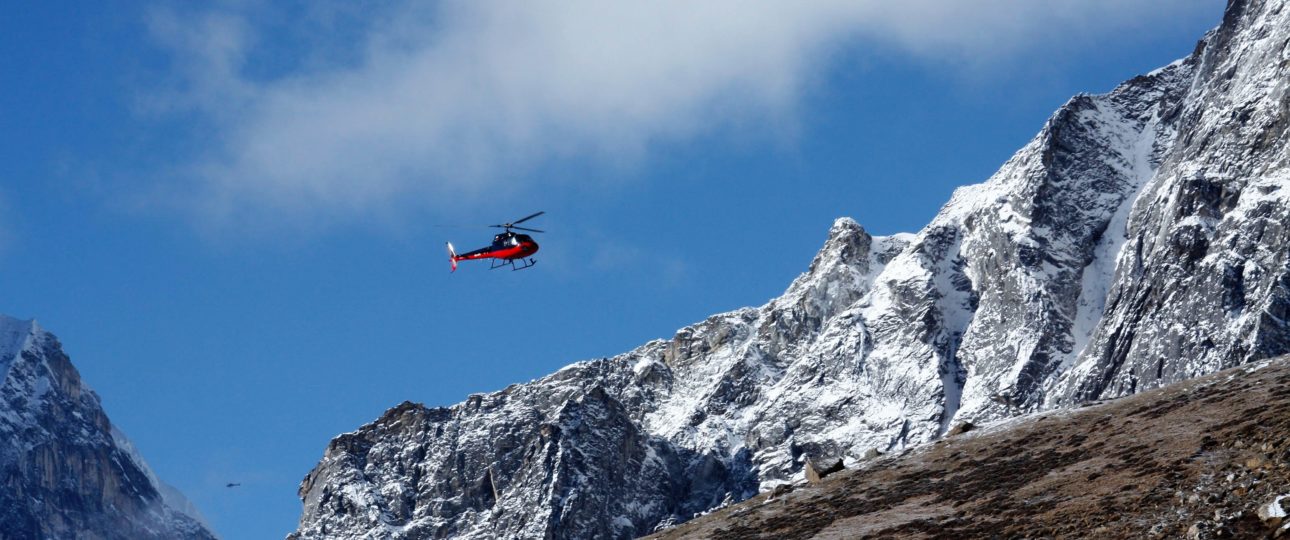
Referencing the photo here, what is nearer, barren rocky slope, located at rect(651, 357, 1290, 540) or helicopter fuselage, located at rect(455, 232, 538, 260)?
barren rocky slope, located at rect(651, 357, 1290, 540)

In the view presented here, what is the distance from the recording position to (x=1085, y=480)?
4784cm

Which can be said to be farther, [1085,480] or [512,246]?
[512,246]

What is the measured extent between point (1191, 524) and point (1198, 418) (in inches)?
451

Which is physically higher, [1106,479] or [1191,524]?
[1106,479]

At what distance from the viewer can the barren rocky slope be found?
41875 millimetres

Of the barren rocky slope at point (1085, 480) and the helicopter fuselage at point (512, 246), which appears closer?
the barren rocky slope at point (1085, 480)

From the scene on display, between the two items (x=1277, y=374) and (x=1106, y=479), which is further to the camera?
(x=1277, y=374)

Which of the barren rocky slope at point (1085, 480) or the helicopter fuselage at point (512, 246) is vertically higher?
the helicopter fuselage at point (512, 246)

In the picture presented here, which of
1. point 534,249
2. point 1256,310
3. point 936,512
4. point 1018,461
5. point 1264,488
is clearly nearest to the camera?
point 1264,488

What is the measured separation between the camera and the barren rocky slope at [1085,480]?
4188 cm

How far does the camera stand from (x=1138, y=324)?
186 metres

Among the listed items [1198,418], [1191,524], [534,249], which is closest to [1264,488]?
[1191,524]

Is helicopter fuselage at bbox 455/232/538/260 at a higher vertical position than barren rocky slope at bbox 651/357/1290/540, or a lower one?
higher

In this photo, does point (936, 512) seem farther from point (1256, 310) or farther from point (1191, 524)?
point (1256, 310)
